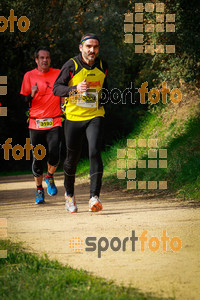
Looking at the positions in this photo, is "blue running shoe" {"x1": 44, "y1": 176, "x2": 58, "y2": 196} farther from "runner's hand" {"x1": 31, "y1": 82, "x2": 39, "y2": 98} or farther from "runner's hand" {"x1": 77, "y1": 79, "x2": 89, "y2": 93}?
"runner's hand" {"x1": 77, "y1": 79, "x2": 89, "y2": 93}

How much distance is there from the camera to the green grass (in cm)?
406

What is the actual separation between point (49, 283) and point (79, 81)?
11.7 feet

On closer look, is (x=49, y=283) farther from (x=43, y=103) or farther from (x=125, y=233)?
(x=43, y=103)

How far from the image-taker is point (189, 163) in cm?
1120

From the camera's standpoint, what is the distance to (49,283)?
439 cm

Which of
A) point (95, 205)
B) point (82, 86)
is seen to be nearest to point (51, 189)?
point (95, 205)

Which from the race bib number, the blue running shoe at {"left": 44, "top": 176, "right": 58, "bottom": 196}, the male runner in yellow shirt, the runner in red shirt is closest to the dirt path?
the blue running shoe at {"left": 44, "top": 176, "right": 58, "bottom": 196}

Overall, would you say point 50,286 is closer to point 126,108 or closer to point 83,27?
point 83,27

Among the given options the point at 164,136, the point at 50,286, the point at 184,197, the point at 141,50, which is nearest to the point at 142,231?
the point at 50,286

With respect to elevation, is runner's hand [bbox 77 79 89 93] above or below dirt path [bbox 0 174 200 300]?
above

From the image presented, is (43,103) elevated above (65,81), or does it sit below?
below

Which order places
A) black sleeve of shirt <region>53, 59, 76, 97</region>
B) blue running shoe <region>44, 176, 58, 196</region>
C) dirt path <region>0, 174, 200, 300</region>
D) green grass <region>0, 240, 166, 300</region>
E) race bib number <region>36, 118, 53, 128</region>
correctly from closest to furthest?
1. green grass <region>0, 240, 166, 300</region>
2. dirt path <region>0, 174, 200, 300</region>
3. black sleeve of shirt <region>53, 59, 76, 97</region>
4. race bib number <region>36, 118, 53, 128</region>
5. blue running shoe <region>44, 176, 58, 196</region>

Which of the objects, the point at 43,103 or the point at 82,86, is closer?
the point at 82,86

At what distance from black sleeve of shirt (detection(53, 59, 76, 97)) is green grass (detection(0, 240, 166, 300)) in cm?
272
